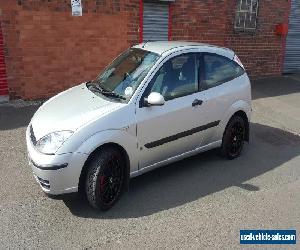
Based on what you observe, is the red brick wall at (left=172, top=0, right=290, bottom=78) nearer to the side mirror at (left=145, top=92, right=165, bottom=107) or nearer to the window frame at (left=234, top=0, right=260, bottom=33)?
the window frame at (left=234, top=0, right=260, bottom=33)

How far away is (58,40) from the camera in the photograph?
8.12 metres

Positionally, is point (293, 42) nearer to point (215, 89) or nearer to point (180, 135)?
point (215, 89)

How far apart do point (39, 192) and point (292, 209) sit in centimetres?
307

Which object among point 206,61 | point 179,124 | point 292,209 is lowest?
point 292,209

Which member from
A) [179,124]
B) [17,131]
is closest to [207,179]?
[179,124]

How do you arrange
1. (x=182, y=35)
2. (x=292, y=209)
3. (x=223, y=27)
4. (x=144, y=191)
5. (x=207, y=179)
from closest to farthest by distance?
(x=292, y=209), (x=144, y=191), (x=207, y=179), (x=182, y=35), (x=223, y=27)

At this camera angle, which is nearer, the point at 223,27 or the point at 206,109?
the point at 206,109

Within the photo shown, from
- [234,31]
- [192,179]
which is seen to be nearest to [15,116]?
[192,179]

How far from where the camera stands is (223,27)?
420 inches

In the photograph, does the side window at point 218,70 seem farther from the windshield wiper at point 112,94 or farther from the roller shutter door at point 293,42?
the roller shutter door at point 293,42

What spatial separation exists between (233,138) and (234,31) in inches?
253

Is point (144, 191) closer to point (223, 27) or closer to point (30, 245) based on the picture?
point (30, 245)

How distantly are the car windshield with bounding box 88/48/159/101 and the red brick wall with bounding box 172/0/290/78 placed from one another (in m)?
5.14

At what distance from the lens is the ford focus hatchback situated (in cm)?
373
